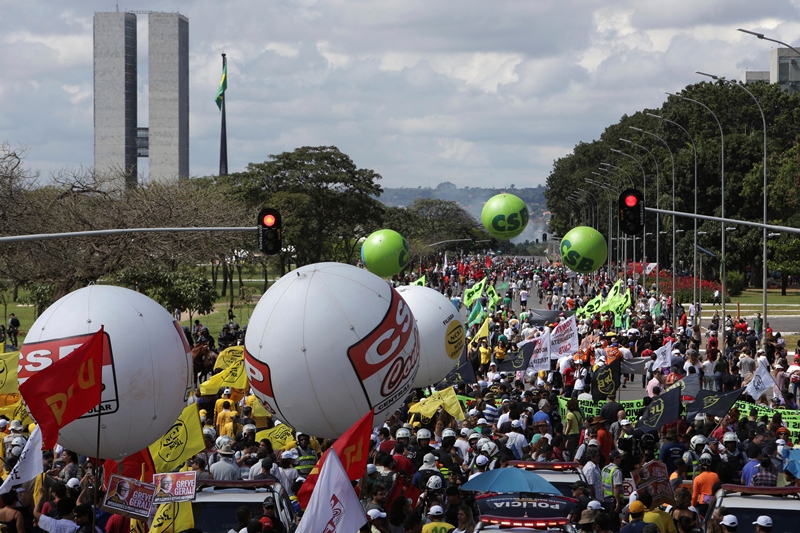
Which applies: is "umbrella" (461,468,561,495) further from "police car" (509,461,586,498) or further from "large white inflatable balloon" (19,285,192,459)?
"large white inflatable balloon" (19,285,192,459)

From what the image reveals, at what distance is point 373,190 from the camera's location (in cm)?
8756

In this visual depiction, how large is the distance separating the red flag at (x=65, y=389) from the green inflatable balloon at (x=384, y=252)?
15933mm

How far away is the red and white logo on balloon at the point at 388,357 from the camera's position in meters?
10.7

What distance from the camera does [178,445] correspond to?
11852 mm

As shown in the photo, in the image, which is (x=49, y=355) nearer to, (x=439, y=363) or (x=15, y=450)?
(x=15, y=450)

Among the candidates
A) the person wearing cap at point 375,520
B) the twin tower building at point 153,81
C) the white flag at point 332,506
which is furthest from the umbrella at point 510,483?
the twin tower building at point 153,81

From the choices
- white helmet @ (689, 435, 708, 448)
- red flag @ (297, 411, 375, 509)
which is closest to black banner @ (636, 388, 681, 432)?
white helmet @ (689, 435, 708, 448)

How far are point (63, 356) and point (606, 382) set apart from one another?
10988mm

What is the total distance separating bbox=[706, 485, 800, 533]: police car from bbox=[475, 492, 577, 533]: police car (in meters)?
1.30

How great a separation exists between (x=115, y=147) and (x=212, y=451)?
6808 inches

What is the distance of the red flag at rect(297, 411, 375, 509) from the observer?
861 centimetres

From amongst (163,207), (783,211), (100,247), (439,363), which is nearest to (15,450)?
(439,363)

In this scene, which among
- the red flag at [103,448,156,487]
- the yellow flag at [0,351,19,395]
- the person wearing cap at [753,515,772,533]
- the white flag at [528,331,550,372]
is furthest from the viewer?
the white flag at [528,331,550,372]

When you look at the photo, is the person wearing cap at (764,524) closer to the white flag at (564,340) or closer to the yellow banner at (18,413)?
the yellow banner at (18,413)
